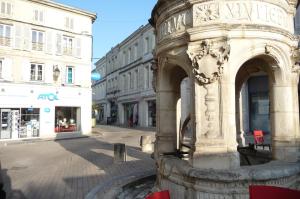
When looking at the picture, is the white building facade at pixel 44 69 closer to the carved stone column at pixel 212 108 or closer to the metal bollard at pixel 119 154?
the metal bollard at pixel 119 154

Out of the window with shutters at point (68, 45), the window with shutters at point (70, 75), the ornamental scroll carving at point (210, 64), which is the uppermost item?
the window with shutters at point (68, 45)

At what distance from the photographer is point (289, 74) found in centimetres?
569

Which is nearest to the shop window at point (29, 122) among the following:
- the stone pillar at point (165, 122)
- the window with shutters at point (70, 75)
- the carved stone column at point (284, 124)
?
the window with shutters at point (70, 75)

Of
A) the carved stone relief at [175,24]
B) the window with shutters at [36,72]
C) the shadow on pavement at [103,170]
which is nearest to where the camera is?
the carved stone relief at [175,24]

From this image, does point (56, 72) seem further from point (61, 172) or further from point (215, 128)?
point (215, 128)

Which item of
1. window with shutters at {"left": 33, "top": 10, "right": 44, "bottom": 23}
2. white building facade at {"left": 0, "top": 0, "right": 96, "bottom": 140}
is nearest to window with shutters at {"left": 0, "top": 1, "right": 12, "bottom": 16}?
white building facade at {"left": 0, "top": 0, "right": 96, "bottom": 140}

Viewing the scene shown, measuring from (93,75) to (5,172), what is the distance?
1930 centimetres

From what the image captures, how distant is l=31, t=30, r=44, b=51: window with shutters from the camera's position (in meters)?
23.3

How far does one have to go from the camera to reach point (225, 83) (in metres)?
5.13

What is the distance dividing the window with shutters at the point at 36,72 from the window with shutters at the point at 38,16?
3589 mm

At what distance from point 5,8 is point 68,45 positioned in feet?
17.8

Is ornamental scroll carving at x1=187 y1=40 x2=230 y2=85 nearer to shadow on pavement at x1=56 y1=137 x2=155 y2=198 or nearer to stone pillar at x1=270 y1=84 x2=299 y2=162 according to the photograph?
stone pillar at x1=270 y1=84 x2=299 y2=162

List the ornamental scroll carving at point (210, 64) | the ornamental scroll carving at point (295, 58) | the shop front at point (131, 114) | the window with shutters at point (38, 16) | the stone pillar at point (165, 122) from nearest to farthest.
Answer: the ornamental scroll carving at point (210, 64), the ornamental scroll carving at point (295, 58), the stone pillar at point (165, 122), the window with shutters at point (38, 16), the shop front at point (131, 114)

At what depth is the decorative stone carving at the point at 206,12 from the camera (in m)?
5.21
